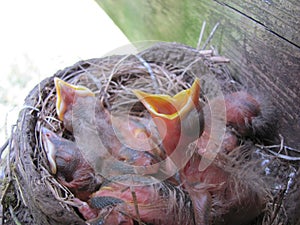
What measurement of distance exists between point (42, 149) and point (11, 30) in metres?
1.27

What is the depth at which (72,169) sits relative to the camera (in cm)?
62

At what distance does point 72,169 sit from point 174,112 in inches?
7.1

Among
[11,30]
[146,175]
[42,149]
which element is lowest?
[146,175]

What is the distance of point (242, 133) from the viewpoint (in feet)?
2.22

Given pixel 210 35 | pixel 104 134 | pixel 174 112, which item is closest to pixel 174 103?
pixel 174 112

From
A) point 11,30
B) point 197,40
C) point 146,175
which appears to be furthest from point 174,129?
point 11,30

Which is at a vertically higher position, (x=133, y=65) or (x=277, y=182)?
(x=133, y=65)

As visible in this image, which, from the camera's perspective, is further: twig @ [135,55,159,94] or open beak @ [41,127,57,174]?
twig @ [135,55,159,94]

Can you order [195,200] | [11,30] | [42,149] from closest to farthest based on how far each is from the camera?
[195,200]
[42,149]
[11,30]

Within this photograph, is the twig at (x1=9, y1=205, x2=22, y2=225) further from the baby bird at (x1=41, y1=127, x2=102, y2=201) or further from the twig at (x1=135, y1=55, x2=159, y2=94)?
the twig at (x1=135, y1=55, x2=159, y2=94)

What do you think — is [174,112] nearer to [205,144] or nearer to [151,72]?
[205,144]

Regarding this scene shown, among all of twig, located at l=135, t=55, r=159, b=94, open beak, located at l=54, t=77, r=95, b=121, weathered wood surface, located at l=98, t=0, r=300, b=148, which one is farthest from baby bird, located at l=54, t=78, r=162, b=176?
weathered wood surface, located at l=98, t=0, r=300, b=148

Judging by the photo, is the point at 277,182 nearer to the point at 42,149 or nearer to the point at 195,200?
the point at 195,200

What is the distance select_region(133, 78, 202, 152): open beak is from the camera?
583 mm
